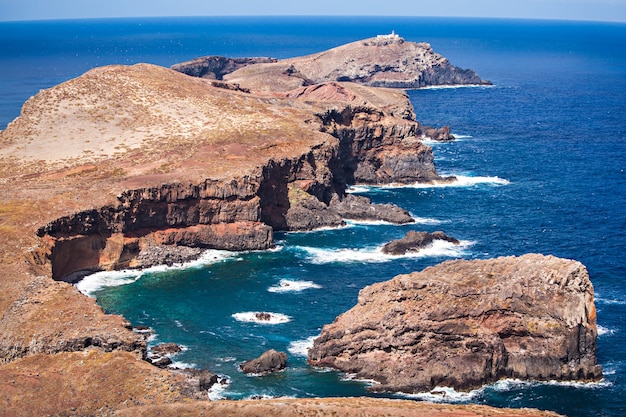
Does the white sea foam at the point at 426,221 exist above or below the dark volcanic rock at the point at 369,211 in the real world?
below

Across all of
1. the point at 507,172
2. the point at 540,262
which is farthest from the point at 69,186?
the point at 507,172

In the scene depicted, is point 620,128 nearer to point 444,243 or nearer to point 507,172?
point 507,172

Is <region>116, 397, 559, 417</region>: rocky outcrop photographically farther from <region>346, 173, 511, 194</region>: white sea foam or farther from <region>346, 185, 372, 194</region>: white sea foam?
<region>346, 173, 511, 194</region>: white sea foam

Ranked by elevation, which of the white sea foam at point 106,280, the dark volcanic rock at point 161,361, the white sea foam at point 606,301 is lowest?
the white sea foam at point 106,280

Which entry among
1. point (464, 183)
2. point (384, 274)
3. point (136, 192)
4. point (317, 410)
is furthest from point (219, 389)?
point (464, 183)

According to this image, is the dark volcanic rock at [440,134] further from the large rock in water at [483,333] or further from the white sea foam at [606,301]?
the large rock in water at [483,333]

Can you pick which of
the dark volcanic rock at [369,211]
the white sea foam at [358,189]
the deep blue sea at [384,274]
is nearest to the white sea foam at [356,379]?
the deep blue sea at [384,274]
